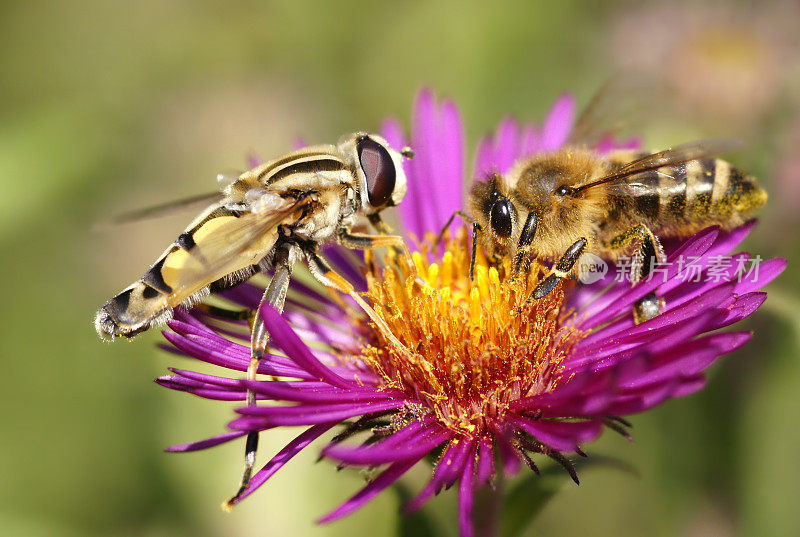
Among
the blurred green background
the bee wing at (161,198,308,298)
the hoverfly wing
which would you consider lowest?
the blurred green background

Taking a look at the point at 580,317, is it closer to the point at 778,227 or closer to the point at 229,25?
the point at 778,227

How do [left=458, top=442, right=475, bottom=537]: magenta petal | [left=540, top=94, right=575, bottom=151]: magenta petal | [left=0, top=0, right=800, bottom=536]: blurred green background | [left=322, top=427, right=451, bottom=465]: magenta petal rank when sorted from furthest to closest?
1. [left=0, top=0, right=800, bottom=536]: blurred green background
2. [left=540, top=94, right=575, bottom=151]: magenta petal
3. [left=458, top=442, right=475, bottom=537]: magenta petal
4. [left=322, top=427, right=451, bottom=465]: magenta petal

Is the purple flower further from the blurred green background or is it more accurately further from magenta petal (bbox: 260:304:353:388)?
the blurred green background

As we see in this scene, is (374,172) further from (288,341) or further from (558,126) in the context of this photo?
(558,126)

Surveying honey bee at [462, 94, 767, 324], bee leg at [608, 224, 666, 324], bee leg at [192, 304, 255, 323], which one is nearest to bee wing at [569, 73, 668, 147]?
honey bee at [462, 94, 767, 324]

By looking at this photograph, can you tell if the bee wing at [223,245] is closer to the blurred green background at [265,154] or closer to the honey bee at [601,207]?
the honey bee at [601,207]
